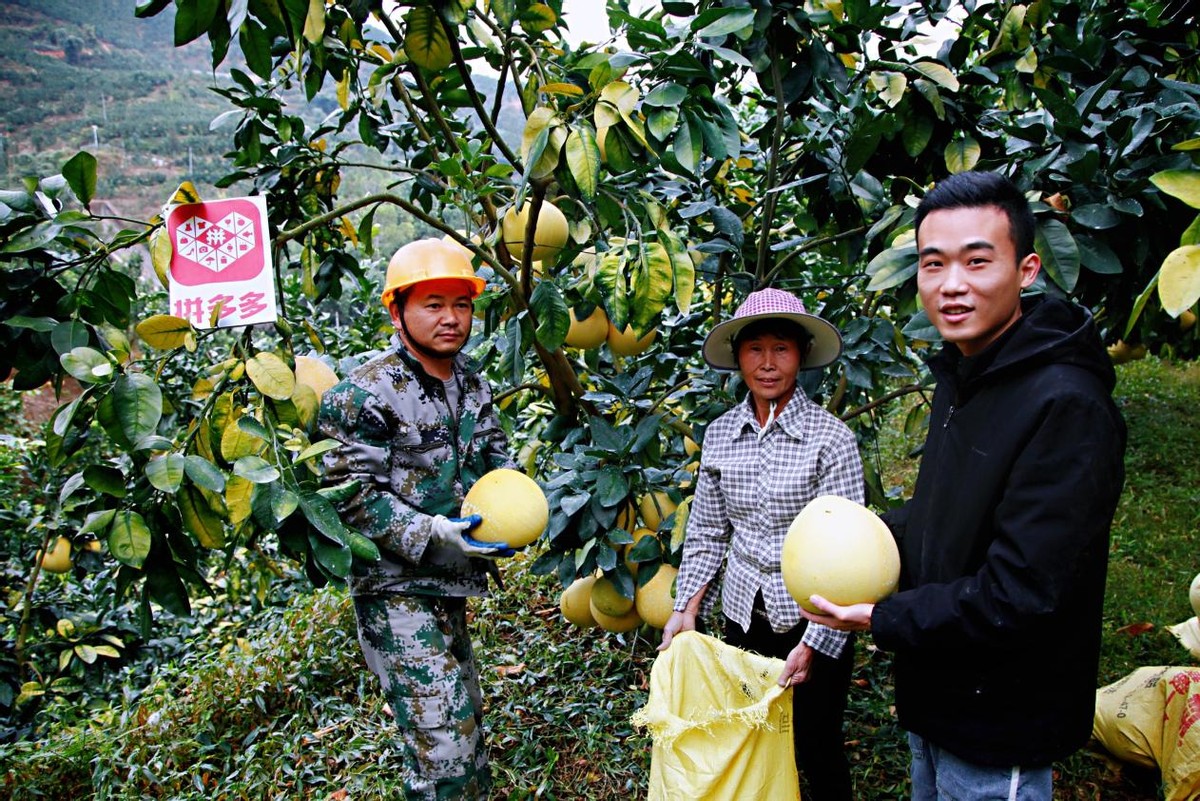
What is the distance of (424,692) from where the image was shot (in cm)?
173

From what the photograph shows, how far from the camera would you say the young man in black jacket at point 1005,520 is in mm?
1004

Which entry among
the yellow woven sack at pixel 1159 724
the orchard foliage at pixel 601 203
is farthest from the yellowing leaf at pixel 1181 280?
the yellow woven sack at pixel 1159 724

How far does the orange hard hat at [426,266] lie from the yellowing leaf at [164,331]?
47cm

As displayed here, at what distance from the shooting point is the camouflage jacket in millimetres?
1675

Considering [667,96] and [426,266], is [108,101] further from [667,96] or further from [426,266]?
[667,96]

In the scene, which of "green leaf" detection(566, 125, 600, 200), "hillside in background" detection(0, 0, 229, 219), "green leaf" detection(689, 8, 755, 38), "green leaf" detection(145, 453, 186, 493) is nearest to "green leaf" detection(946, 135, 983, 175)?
"green leaf" detection(689, 8, 755, 38)

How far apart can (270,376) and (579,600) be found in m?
1.12

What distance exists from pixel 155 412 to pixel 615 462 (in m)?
0.99

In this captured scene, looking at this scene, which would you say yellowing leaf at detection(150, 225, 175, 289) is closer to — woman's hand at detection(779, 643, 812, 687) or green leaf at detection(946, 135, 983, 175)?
woman's hand at detection(779, 643, 812, 687)

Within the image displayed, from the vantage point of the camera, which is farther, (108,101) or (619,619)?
(108,101)

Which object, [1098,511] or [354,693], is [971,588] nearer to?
[1098,511]

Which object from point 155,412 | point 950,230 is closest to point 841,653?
point 950,230

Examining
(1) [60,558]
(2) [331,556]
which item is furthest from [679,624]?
(1) [60,558]

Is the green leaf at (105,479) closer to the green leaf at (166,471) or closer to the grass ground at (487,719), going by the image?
the green leaf at (166,471)
